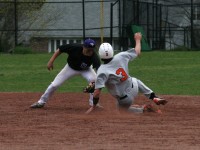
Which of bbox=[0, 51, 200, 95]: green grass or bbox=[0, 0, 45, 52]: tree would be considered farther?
bbox=[0, 0, 45, 52]: tree

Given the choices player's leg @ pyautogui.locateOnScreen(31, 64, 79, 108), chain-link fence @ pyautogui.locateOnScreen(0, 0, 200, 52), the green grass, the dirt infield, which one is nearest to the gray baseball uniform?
the dirt infield

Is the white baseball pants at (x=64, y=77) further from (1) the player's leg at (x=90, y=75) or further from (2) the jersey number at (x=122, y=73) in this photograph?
(2) the jersey number at (x=122, y=73)

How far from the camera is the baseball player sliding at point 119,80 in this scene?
35.1 feet

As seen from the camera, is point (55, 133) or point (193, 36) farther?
point (193, 36)

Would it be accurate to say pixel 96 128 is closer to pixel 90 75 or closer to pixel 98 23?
pixel 90 75

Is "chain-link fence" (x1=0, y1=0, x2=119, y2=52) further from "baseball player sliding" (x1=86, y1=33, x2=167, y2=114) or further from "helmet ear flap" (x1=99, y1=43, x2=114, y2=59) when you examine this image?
"helmet ear flap" (x1=99, y1=43, x2=114, y2=59)

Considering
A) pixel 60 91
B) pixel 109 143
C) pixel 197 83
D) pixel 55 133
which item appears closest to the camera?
pixel 109 143

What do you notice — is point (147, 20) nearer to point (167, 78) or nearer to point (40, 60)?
point (40, 60)

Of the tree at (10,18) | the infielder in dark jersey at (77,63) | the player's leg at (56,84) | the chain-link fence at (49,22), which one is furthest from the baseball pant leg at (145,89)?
the tree at (10,18)

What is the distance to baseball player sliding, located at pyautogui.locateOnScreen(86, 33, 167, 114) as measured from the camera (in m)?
10.7

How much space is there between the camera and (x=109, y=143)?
794 centimetres

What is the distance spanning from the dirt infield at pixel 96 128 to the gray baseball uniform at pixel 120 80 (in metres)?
0.36

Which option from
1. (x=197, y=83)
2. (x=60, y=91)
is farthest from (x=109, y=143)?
(x=197, y=83)

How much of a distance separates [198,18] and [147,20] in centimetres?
739
